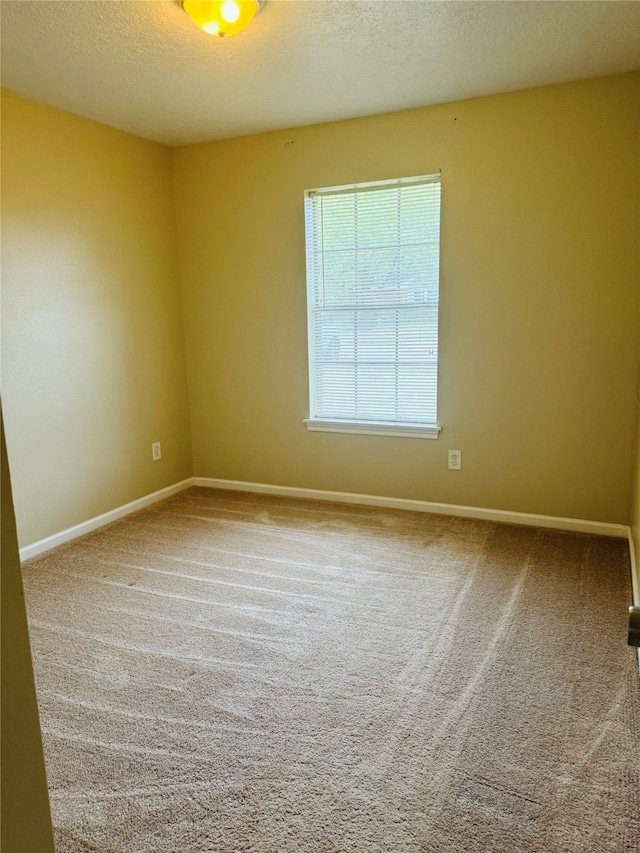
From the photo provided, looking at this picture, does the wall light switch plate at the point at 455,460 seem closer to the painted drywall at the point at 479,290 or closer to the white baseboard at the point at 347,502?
the painted drywall at the point at 479,290

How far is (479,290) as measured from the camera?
3.31 metres

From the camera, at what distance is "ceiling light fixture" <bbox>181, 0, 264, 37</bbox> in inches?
80.8

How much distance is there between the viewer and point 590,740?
5.58 feet

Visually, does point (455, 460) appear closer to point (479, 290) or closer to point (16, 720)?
point (479, 290)

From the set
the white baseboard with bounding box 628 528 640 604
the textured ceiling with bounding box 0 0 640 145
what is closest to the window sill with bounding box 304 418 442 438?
the white baseboard with bounding box 628 528 640 604

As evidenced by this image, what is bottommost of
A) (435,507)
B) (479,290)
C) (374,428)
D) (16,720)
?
(435,507)

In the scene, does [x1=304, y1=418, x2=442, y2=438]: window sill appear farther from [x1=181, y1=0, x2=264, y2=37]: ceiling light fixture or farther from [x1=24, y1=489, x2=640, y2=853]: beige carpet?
[x1=181, y1=0, x2=264, y2=37]: ceiling light fixture

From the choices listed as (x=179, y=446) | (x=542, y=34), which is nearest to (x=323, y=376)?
(x=179, y=446)

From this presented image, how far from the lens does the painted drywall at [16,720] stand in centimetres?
64

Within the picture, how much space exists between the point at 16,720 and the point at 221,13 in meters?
2.38

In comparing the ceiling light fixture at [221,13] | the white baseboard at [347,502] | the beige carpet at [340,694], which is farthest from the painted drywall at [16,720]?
Answer: the white baseboard at [347,502]

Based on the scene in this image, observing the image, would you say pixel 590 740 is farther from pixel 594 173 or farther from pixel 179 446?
pixel 179 446

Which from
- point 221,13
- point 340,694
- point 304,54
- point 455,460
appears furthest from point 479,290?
point 340,694

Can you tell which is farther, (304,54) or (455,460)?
(455,460)
